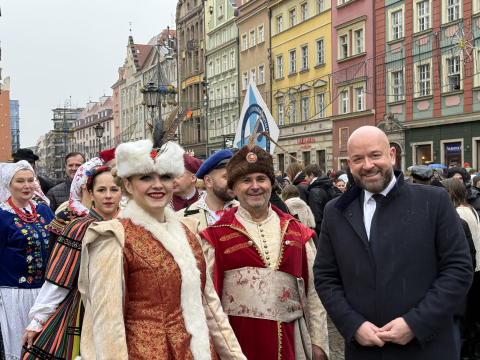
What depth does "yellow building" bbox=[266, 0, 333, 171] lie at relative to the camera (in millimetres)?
30625

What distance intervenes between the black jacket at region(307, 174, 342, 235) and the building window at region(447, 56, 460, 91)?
1500 centimetres

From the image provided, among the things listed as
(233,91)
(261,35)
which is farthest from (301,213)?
(233,91)

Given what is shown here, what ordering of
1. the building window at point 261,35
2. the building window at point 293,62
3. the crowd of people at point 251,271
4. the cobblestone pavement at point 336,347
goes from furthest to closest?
the building window at point 261,35
the building window at point 293,62
the cobblestone pavement at point 336,347
the crowd of people at point 251,271

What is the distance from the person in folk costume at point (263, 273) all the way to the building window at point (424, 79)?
837 inches

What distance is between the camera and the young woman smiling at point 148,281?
2.63 metres

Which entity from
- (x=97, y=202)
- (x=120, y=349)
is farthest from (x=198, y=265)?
(x=97, y=202)

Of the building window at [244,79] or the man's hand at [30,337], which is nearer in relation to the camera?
the man's hand at [30,337]

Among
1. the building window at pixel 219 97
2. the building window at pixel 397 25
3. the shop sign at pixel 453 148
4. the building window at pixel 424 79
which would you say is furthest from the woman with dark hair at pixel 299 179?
the building window at pixel 219 97

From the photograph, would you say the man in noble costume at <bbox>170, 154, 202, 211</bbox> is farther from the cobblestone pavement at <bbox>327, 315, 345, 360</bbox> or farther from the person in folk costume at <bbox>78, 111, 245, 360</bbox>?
the person in folk costume at <bbox>78, 111, 245, 360</bbox>

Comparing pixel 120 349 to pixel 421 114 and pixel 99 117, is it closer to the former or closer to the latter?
pixel 421 114

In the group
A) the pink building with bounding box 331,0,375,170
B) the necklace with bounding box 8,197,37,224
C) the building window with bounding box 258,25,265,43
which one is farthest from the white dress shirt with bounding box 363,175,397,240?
the building window with bounding box 258,25,265,43

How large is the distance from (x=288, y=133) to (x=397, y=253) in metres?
31.9

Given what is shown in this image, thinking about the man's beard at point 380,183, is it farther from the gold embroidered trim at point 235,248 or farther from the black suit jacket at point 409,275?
the gold embroidered trim at point 235,248

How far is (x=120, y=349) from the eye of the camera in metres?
2.58
